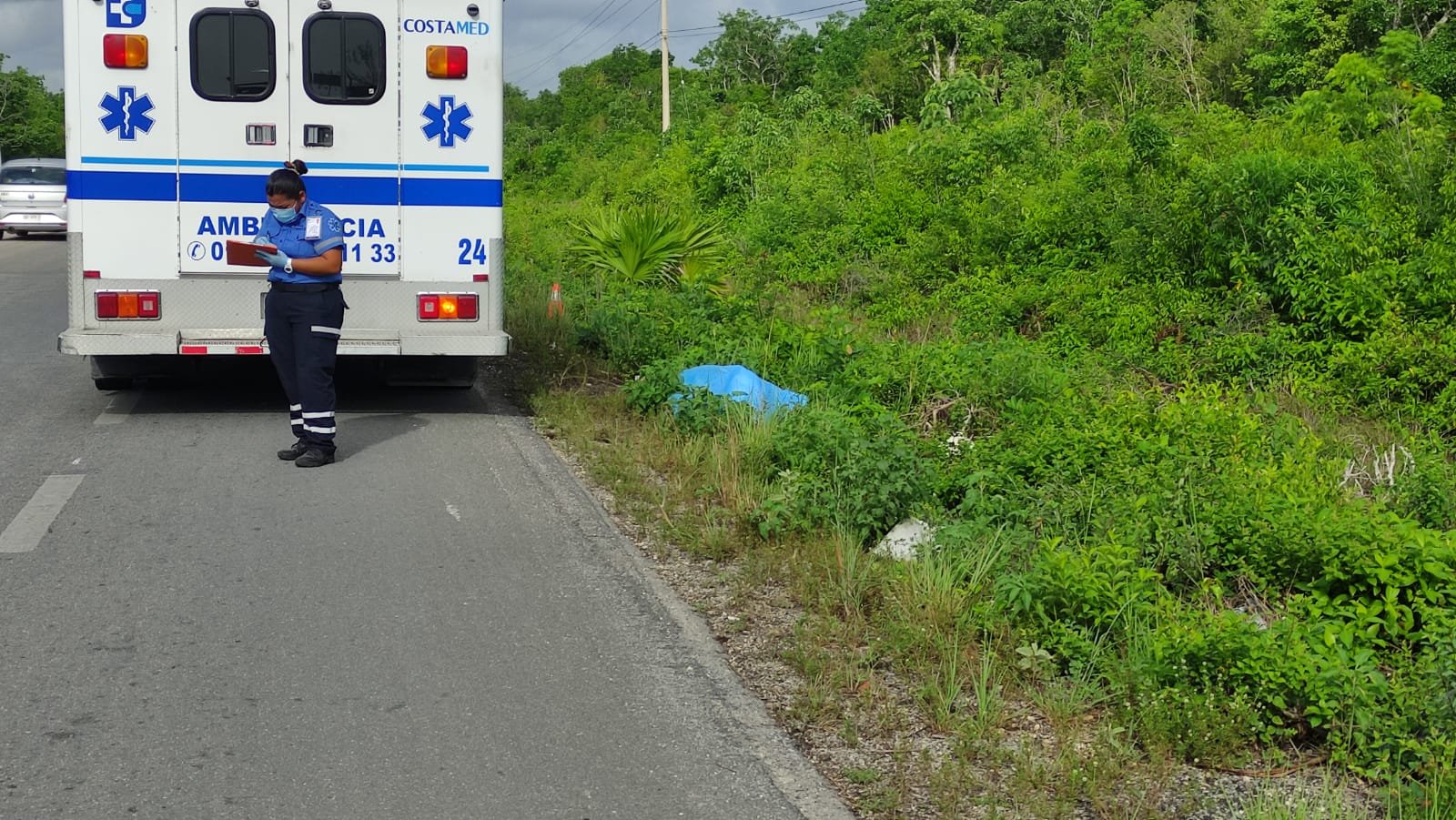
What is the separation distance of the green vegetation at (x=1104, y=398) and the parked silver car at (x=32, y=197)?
48.0 feet

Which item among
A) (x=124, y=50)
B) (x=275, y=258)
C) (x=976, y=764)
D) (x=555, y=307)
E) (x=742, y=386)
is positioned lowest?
(x=976, y=764)

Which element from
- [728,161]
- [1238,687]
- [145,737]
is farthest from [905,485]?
[728,161]

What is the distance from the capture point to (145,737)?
457 cm

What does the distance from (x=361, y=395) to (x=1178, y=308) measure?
6.34m

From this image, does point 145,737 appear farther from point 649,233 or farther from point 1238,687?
point 649,233

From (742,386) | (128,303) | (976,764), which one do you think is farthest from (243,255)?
(976,764)

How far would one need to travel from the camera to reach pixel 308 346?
8.60 metres

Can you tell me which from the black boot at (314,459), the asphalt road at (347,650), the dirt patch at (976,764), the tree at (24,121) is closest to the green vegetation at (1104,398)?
the dirt patch at (976,764)

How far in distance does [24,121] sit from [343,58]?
285 ft

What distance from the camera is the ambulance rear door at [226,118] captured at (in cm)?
926

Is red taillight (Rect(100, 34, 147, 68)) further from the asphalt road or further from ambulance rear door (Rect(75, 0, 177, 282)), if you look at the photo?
the asphalt road

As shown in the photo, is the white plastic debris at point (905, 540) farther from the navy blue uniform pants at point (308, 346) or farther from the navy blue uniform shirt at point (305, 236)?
the navy blue uniform shirt at point (305, 236)

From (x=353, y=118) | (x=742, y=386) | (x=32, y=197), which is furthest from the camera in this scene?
(x=32, y=197)

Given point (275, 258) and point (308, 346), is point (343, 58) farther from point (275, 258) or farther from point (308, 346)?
point (308, 346)
